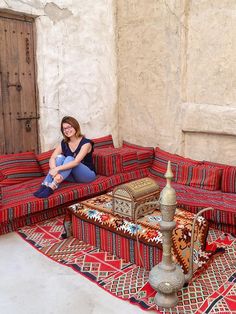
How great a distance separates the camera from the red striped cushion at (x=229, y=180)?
3982 millimetres

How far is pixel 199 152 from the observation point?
4824mm

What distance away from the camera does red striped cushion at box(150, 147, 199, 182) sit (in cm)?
450

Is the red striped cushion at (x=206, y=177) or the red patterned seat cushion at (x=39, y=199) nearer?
the red patterned seat cushion at (x=39, y=199)

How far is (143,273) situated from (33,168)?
2.22 m

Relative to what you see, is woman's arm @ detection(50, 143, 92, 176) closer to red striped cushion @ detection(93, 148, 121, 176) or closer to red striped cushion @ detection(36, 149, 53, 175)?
red striped cushion @ detection(93, 148, 121, 176)

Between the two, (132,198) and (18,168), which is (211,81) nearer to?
(132,198)

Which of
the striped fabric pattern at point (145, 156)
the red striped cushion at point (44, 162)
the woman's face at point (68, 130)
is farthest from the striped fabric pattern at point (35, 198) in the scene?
the woman's face at point (68, 130)

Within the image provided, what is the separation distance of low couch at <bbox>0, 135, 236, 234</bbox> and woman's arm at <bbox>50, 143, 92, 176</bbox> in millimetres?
237

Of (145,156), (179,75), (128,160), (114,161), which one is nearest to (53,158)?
(114,161)

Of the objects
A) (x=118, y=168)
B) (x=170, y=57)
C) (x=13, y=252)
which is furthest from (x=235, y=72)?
(x=13, y=252)

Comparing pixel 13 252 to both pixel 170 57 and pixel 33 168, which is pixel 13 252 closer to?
pixel 33 168

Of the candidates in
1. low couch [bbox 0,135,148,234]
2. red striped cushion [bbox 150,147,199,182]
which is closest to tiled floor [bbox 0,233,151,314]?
low couch [bbox 0,135,148,234]

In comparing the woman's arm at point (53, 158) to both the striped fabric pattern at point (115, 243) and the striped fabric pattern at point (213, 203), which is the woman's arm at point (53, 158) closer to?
the striped fabric pattern at point (115, 243)

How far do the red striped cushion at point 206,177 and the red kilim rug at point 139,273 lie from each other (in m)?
0.74
